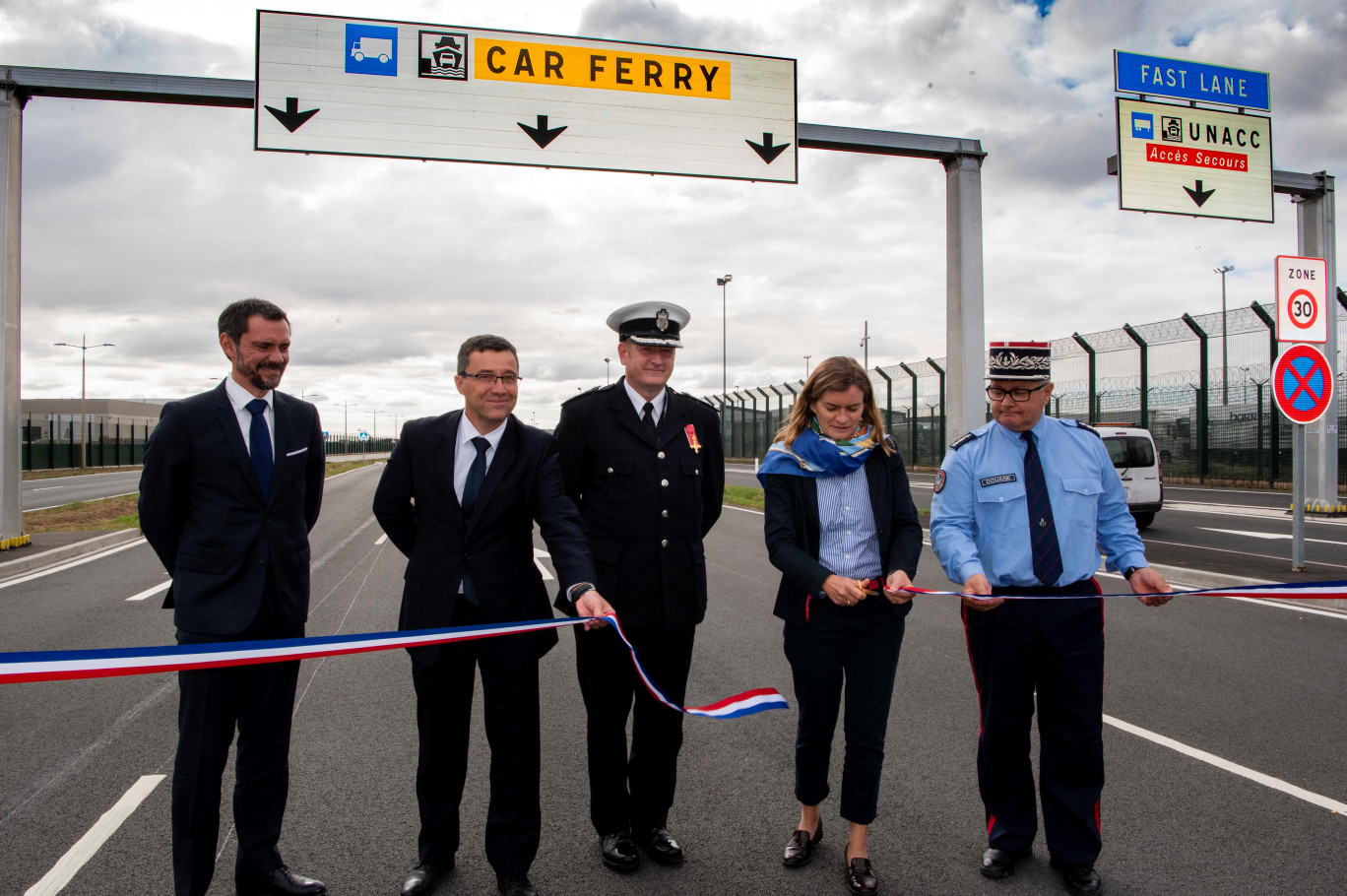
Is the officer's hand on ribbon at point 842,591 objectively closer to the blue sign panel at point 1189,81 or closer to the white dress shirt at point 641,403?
the white dress shirt at point 641,403

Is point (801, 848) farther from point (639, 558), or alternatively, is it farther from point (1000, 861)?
point (639, 558)

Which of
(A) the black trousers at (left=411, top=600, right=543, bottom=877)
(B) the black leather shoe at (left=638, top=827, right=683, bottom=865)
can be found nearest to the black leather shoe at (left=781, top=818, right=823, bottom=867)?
(B) the black leather shoe at (left=638, top=827, right=683, bottom=865)

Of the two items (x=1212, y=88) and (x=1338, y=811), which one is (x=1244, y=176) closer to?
(x=1212, y=88)

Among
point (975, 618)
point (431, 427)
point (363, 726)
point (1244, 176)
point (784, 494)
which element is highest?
point (1244, 176)

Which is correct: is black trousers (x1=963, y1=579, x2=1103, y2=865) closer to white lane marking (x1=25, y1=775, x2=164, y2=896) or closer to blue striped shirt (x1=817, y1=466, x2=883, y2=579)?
blue striped shirt (x1=817, y1=466, x2=883, y2=579)

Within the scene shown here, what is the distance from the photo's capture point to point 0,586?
9125 mm

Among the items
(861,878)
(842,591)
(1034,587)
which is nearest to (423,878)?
(861,878)

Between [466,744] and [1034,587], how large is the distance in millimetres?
2136

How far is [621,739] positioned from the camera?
10.9 feet

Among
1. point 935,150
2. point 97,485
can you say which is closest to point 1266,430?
point 935,150

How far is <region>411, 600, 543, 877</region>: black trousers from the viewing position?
9.95 ft

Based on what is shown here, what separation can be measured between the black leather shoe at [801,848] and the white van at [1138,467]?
42.6ft

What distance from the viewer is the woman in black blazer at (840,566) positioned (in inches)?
123

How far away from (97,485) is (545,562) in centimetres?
2844
